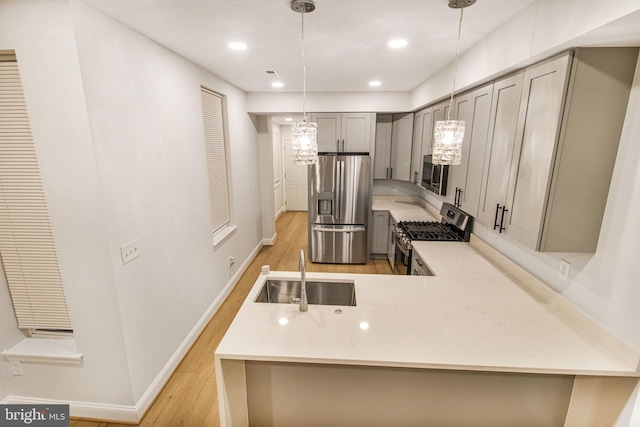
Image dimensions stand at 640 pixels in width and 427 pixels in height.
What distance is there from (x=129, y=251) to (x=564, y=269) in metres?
2.70

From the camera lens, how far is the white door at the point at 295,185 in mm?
7980

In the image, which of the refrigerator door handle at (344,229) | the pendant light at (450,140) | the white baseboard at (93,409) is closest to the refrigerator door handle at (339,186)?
the refrigerator door handle at (344,229)

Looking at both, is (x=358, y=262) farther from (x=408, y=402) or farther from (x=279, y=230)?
(x=408, y=402)

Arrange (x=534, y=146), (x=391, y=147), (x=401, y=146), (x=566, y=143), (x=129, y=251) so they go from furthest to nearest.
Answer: (x=391, y=147) < (x=401, y=146) < (x=129, y=251) < (x=534, y=146) < (x=566, y=143)

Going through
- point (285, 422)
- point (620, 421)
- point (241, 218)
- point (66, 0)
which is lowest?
point (285, 422)

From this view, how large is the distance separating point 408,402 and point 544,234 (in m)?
1.18

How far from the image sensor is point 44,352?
189 centimetres

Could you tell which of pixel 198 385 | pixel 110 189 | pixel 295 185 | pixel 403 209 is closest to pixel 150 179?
pixel 110 189

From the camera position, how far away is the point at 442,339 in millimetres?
1441

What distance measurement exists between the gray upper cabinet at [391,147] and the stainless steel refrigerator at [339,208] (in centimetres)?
63

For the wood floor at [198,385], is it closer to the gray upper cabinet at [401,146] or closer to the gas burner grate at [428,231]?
the gas burner grate at [428,231]

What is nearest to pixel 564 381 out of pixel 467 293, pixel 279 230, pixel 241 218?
pixel 467 293

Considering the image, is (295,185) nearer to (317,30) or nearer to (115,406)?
(317,30)

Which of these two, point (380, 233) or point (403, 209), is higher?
point (403, 209)
